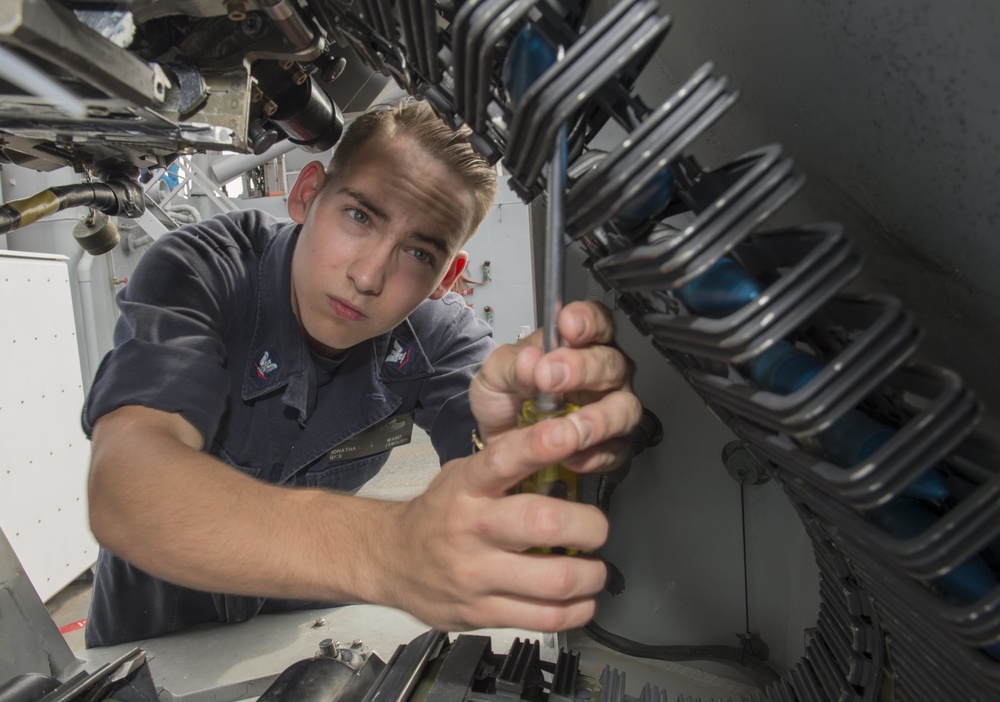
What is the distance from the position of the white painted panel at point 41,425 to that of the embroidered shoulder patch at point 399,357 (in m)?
1.67

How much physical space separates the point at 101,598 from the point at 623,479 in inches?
49.2

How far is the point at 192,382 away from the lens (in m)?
0.82

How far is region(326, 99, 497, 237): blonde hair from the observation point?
1038 millimetres

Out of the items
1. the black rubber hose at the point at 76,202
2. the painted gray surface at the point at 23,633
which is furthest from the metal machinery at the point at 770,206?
the painted gray surface at the point at 23,633

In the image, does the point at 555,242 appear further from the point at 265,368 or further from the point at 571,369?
the point at 265,368

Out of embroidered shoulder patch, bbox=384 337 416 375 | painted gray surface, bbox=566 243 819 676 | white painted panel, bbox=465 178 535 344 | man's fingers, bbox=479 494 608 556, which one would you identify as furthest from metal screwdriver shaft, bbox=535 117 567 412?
white painted panel, bbox=465 178 535 344

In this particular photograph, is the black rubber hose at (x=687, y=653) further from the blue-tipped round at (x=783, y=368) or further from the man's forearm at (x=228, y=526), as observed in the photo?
the blue-tipped round at (x=783, y=368)

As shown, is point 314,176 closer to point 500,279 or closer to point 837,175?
point 837,175

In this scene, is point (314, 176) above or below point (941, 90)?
above

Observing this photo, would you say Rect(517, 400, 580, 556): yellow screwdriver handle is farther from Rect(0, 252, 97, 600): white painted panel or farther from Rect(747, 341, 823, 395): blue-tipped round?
Rect(0, 252, 97, 600): white painted panel

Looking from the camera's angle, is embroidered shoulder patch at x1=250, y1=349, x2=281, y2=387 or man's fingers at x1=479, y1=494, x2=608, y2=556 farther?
embroidered shoulder patch at x1=250, y1=349, x2=281, y2=387

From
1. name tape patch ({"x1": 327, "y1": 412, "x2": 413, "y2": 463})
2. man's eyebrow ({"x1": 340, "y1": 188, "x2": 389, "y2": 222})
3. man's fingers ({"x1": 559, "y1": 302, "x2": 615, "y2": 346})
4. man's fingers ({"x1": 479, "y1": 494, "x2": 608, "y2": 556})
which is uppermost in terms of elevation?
man's eyebrow ({"x1": 340, "y1": 188, "x2": 389, "y2": 222})

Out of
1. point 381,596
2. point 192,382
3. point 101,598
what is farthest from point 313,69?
point 101,598

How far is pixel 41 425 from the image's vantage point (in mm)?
2324
